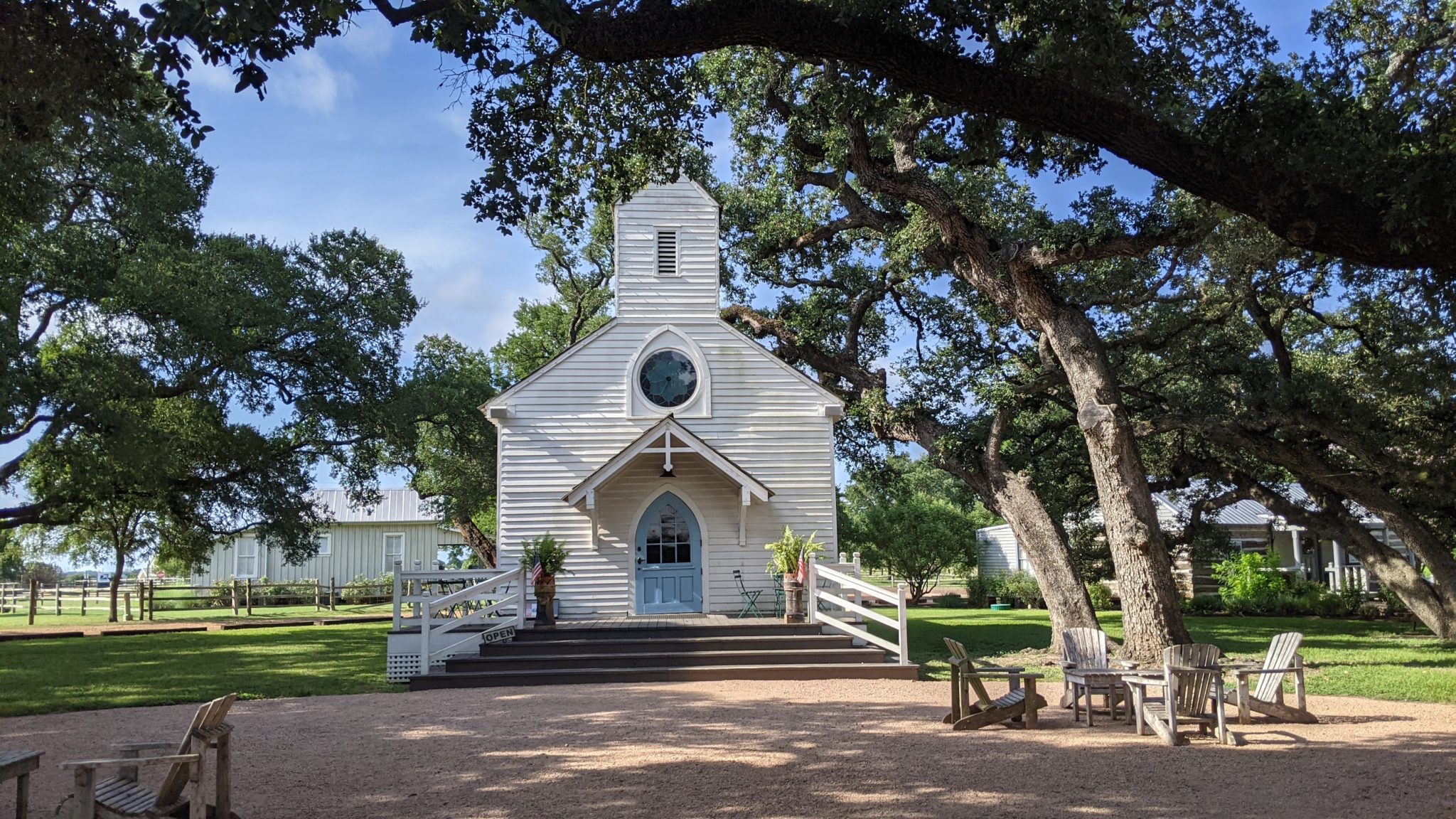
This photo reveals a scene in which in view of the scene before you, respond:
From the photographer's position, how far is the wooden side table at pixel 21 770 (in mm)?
5859

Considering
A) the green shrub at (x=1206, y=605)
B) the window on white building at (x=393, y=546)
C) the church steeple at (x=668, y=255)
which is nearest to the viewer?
the church steeple at (x=668, y=255)

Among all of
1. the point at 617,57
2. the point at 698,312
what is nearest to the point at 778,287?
the point at 698,312

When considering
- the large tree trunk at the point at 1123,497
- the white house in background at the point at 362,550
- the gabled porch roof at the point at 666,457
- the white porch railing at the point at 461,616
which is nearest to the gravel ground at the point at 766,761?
the white porch railing at the point at 461,616

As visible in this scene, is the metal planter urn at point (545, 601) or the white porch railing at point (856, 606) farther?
the metal planter urn at point (545, 601)

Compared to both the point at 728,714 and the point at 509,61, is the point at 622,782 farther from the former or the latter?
Result: the point at 509,61

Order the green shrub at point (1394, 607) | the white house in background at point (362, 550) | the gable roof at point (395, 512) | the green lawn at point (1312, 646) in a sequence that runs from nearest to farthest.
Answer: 1. the green lawn at point (1312, 646)
2. the green shrub at point (1394, 607)
3. the white house in background at point (362, 550)
4. the gable roof at point (395, 512)

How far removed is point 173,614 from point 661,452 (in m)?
24.8

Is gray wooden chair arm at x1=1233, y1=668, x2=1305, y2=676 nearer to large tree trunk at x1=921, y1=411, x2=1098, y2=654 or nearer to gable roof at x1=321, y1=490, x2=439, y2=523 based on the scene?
large tree trunk at x1=921, y1=411, x2=1098, y2=654

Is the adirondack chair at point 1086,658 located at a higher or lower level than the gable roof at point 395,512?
lower

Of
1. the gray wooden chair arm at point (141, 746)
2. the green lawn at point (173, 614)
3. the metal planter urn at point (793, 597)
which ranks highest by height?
the metal planter urn at point (793, 597)

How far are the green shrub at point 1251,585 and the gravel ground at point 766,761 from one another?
18.9 m

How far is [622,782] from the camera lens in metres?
7.80

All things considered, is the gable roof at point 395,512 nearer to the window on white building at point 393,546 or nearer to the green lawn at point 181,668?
the window on white building at point 393,546

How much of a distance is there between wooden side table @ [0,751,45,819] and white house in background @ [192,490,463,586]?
128 ft
